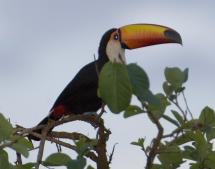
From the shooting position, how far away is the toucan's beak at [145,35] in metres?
6.50

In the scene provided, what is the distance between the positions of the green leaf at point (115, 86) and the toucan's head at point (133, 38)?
469 centimetres

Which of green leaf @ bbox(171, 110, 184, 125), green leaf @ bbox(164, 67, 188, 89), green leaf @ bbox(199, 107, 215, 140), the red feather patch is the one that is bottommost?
the red feather patch

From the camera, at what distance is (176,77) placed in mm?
2088

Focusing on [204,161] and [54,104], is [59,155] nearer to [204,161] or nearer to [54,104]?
[204,161]

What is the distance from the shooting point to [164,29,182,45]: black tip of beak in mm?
6227

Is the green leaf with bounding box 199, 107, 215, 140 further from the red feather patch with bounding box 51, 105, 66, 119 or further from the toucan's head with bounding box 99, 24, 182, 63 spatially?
the toucan's head with bounding box 99, 24, 182, 63

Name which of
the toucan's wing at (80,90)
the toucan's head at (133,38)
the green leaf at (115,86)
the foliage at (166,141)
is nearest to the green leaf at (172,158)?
the foliage at (166,141)

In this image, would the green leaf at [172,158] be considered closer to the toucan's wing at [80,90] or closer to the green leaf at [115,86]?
the green leaf at [115,86]

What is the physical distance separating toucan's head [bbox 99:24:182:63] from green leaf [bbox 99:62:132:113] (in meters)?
4.69

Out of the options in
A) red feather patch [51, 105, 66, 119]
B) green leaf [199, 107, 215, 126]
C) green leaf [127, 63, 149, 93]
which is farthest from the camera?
red feather patch [51, 105, 66, 119]

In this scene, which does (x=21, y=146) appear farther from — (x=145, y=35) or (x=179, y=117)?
(x=145, y=35)

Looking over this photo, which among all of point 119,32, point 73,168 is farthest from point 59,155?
point 119,32

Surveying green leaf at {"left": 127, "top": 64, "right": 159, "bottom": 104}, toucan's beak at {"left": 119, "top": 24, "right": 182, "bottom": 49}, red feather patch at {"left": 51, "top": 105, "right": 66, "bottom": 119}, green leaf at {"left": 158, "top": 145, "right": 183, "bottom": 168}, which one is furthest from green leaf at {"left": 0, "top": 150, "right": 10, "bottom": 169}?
toucan's beak at {"left": 119, "top": 24, "right": 182, "bottom": 49}

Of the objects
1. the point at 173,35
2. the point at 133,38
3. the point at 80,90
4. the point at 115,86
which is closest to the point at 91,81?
the point at 80,90
